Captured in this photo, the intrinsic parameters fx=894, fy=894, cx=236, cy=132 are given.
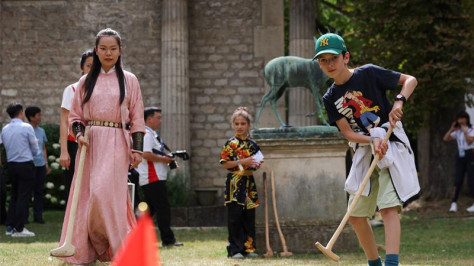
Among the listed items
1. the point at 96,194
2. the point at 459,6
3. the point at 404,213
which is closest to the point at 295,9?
the point at 459,6

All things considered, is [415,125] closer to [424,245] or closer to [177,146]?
[177,146]

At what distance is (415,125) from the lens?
18375 mm

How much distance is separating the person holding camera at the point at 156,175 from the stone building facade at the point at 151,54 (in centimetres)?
764

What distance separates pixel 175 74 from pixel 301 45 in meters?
2.67

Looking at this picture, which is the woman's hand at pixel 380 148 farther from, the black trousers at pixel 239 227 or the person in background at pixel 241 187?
the black trousers at pixel 239 227

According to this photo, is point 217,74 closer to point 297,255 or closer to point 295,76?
point 295,76

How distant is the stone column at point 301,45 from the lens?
18422mm

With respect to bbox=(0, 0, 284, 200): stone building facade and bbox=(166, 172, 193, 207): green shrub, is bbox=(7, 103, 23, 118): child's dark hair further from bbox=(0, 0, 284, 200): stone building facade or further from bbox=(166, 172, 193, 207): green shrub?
bbox=(0, 0, 284, 200): stone building facade

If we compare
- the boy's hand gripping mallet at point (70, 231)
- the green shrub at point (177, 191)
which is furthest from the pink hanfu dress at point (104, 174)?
the green shrub at point (177, 191)

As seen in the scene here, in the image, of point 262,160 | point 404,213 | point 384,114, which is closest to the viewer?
point 384,114

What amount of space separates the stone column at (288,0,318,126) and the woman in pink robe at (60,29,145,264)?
473 inches

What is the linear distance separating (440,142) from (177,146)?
17.7 feet

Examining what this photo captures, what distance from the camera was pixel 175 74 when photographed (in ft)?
60.2

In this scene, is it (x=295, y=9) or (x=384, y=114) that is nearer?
(x=384, y=114)
